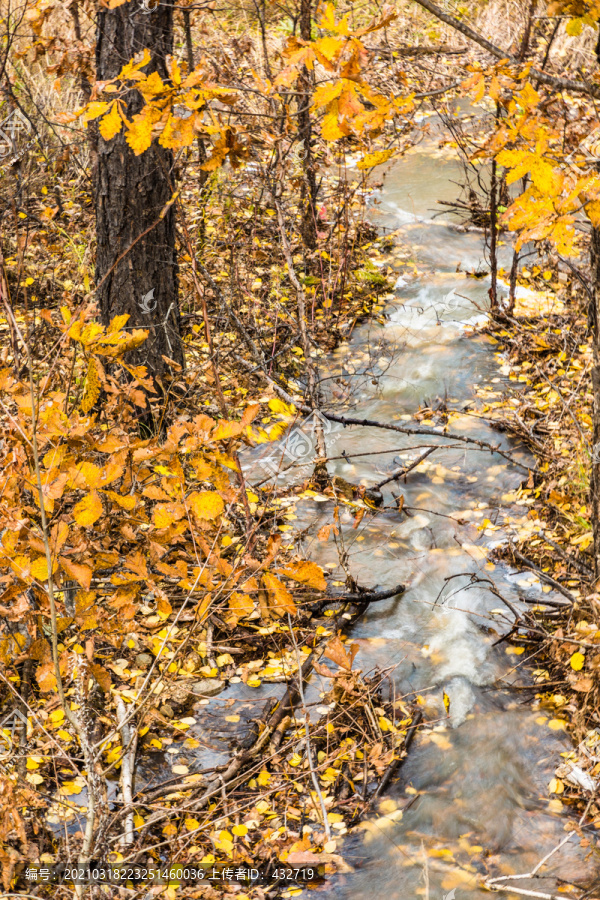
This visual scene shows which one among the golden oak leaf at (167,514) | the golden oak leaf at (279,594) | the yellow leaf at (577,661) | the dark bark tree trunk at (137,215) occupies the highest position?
the dark bark tree trunk at (137,215)

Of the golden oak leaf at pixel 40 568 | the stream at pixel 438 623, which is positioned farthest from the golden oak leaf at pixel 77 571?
the stream at pixel 438 623

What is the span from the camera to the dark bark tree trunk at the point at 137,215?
3.89m

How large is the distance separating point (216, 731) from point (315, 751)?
426mm

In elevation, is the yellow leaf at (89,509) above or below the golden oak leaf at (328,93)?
below

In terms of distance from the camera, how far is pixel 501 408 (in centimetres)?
521

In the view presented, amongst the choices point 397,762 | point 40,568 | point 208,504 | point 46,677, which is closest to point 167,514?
point 208,504

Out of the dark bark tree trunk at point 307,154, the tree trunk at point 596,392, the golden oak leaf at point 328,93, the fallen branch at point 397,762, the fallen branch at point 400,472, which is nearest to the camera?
the golden oak leaf at point 328,93

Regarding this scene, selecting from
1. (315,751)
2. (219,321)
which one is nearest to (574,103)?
(219,321)

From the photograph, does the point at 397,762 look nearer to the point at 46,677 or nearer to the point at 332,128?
the point at 46,677

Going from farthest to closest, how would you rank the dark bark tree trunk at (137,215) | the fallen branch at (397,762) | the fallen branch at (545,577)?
the dark bark tree trunk at (137,215)
the fallen branch at (545,577)
the fallen branch at (397,762)

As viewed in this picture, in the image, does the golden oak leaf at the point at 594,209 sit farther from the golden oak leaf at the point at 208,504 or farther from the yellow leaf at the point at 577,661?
the yellow leaf at the point at 577,661

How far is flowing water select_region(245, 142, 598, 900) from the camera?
262cm

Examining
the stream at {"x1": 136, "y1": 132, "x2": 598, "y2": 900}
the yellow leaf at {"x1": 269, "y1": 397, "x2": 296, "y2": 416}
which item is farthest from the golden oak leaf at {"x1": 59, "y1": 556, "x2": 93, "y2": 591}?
the yellow leaf at {"x1": 269, "y1": 397, "x2": 296, "y2": 416}

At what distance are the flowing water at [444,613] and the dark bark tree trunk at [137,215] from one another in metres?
1.37
